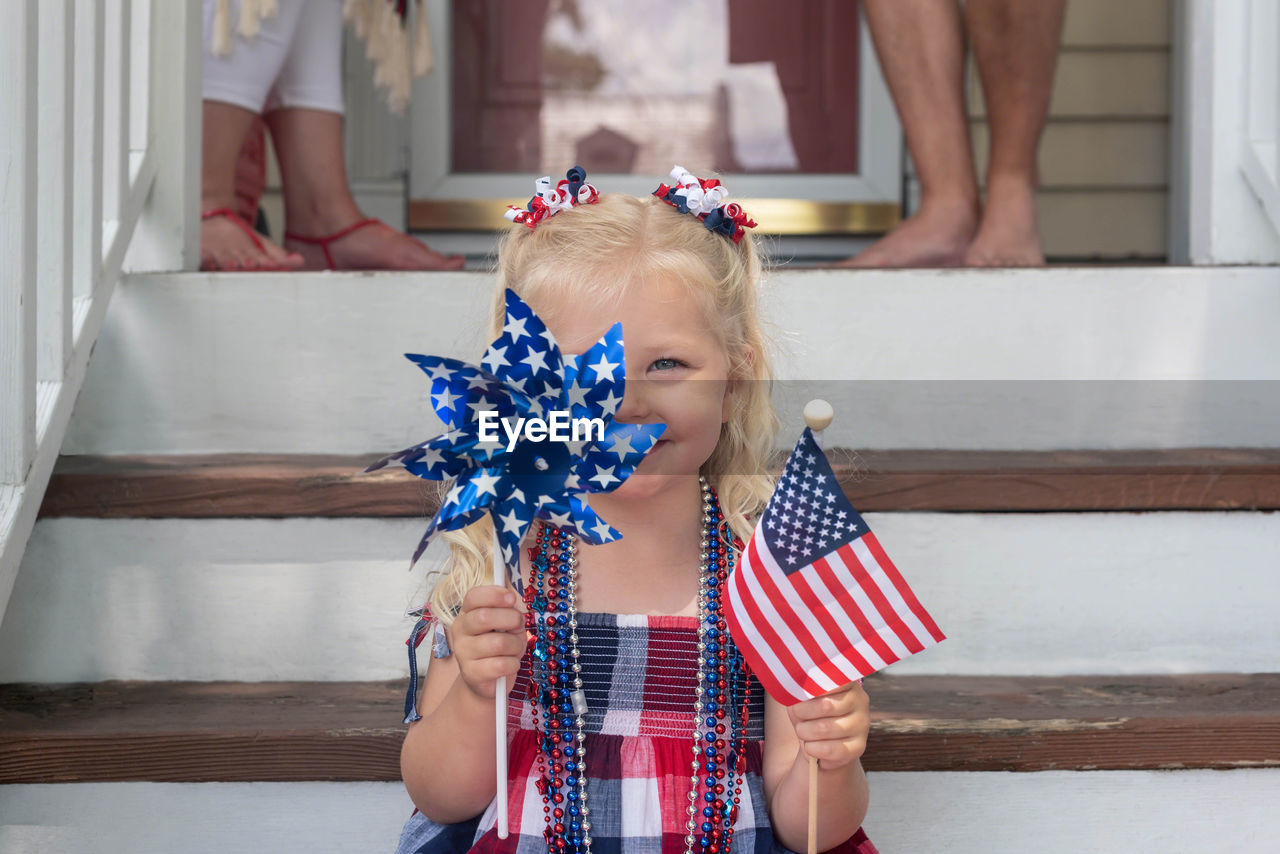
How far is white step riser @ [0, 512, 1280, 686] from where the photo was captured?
1.68m

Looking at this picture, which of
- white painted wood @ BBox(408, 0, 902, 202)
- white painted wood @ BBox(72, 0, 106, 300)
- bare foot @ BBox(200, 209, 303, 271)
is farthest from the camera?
white painted wood @ BBox(408, 0, 902, 202)

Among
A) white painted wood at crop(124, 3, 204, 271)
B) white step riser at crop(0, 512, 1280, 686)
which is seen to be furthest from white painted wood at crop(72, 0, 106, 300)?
white step riser at crop(0, 512, 1280, 686)

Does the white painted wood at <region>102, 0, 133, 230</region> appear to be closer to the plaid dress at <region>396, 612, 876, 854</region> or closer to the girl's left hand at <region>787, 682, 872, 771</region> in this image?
the plaid dress at <region>396, 612, 876, 854</region>

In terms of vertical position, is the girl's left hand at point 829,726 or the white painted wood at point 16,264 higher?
the white painted wood at point 16,264

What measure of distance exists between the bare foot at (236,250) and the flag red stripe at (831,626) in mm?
1508

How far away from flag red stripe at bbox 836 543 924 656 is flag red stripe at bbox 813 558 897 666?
0.6 inches

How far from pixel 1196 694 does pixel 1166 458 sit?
14.6 inches

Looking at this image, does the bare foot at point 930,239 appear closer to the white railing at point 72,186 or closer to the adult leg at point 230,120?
the adult leg at point 230,120

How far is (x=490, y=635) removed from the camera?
1.14m

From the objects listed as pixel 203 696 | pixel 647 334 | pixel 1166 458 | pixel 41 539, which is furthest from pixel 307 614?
pixel 1166 458

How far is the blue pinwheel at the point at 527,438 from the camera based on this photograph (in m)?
1.05

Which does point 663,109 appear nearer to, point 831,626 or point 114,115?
point 114,115

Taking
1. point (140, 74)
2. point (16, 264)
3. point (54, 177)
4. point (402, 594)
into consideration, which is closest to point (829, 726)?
point (402, 594)

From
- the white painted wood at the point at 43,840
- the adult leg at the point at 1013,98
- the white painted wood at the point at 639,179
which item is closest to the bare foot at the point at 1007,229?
the adult leg at the point at 1013,98
